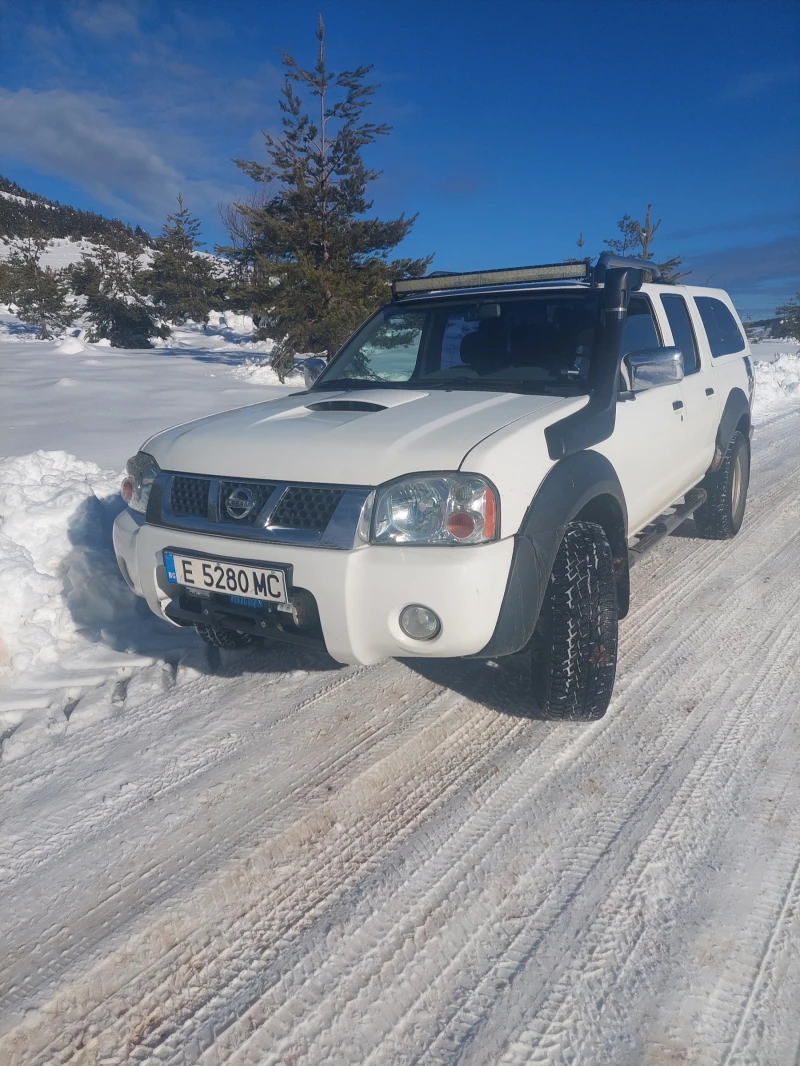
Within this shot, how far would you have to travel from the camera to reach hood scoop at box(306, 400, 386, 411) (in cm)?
313

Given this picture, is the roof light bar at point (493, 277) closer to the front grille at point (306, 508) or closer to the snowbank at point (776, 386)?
the front grille at point (306, 508)

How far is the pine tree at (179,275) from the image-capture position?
2808 cm

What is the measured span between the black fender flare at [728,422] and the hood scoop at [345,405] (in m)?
2.87

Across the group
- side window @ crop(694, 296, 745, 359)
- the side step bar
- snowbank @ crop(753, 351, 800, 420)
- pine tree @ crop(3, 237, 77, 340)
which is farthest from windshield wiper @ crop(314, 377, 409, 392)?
pine tree @ crop(3, 237, 77, 340)

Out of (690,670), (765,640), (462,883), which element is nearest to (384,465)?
(462,883)

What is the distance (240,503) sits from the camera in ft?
8.93

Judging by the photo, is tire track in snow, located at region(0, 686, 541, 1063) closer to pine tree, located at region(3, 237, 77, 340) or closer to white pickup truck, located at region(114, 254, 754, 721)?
white pickup truck, located at region(114, 254, 754, 721)

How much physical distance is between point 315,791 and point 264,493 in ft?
3.59

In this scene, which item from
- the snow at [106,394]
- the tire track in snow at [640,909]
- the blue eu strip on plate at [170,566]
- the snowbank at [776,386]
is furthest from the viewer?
the snowbank at [776,386]

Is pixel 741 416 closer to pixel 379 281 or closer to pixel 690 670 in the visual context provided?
pixel 690 670

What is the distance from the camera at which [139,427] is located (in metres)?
7.93

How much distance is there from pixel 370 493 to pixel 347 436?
307 millimetres

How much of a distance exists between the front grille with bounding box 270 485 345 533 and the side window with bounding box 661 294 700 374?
9.15 feet

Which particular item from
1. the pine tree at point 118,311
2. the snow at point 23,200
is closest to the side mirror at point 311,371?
the pine tree at point 118,311
